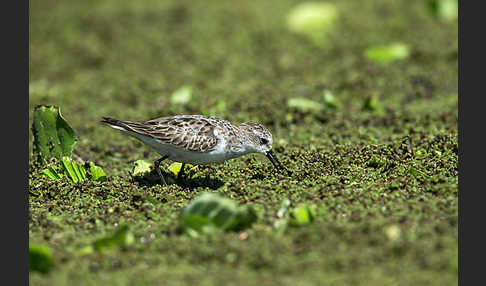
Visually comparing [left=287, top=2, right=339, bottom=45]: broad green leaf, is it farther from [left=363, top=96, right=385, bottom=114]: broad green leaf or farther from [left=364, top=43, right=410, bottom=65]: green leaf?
[left=363, top=96, right=385, bottom=114]: broad green leaf

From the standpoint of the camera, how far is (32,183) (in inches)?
291

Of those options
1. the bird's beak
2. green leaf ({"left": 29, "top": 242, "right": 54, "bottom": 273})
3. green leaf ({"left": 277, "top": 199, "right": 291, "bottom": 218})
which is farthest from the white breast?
green leaf ({"left": 29, "top": 242, "right": 54, "bottom": 273})

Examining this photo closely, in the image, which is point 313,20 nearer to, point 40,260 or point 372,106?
point 372,106

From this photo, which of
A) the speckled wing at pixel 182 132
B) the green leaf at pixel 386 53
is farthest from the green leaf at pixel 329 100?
the speckled wing at pixel 182 132

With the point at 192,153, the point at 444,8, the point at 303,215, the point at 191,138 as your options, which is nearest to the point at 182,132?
the point at 191,138

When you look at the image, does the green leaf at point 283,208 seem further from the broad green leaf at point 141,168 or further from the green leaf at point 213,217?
the broad green leaf at point 141,168

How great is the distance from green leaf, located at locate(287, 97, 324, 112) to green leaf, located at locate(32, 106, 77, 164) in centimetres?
363

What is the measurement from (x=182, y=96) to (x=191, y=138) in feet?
12.0

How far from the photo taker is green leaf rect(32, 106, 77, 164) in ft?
26.1

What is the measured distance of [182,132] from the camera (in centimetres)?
743

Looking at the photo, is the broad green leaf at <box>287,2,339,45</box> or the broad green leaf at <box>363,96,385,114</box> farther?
the broad green leaf at <box>287,2,339,45</box>

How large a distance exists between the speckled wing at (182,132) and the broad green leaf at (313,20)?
635 cm

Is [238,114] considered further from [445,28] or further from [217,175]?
[445,28]

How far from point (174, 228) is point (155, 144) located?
1790 mm
